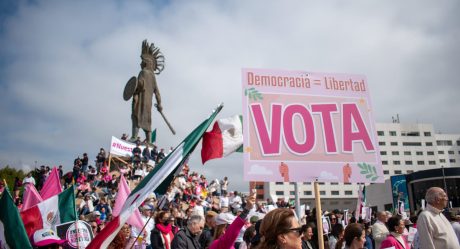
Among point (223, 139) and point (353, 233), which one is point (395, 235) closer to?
point (353, 233)

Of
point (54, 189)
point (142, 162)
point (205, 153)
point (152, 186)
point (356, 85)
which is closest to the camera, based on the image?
point (152, 186)

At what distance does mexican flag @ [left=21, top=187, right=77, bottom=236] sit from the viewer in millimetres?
6336

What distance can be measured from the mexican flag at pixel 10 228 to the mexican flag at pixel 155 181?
152cm

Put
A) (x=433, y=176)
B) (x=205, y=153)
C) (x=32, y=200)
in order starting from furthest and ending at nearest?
(x=433, y=176) → (x=32, y=200) → (x=205, y=153)

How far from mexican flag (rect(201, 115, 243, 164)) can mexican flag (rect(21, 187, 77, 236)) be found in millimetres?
3116

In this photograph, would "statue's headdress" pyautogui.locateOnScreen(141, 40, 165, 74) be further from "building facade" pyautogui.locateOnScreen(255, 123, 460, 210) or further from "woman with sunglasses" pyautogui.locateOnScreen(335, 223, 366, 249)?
"building facade" pyautogui.locateOnScreen(255, 123, 460, 210)

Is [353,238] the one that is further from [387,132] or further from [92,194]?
[387,132]

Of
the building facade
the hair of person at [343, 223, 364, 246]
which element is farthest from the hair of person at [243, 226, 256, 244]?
the building facade

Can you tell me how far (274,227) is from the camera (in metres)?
2.81

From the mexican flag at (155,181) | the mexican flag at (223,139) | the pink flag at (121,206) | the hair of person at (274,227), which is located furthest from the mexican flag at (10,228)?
the hair of person at (274,227)

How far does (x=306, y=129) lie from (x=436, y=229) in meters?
2.10

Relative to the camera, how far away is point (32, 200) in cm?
768

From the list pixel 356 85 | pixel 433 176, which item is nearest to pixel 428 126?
pixel 433 176

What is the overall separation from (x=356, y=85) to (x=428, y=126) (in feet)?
400
